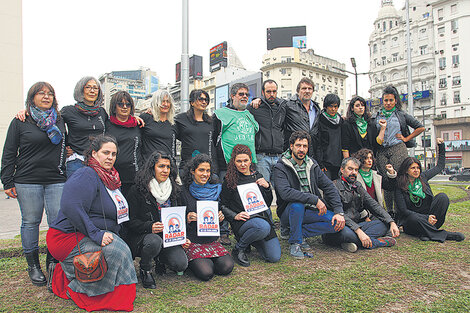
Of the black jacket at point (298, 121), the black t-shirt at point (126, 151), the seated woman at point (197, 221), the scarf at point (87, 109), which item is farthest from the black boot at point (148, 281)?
the black jacket at point (298, 121)

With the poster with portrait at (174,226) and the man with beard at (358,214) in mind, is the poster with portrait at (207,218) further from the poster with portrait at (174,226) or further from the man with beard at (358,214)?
the man with beard at (358,214)

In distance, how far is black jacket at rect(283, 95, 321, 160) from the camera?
5.58 metres

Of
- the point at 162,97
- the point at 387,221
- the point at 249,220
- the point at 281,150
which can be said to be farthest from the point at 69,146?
the point at 387,221

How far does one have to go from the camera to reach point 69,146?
4117 millimetres

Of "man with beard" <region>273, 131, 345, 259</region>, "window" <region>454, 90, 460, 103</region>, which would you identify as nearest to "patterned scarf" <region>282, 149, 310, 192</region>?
"man with beard" <region>273, 131, 345, 259</region>

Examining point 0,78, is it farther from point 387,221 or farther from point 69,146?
point 387,221

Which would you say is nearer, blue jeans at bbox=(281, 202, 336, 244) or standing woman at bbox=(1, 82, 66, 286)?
standing woman at bbox=(1, 82, 66, 286)

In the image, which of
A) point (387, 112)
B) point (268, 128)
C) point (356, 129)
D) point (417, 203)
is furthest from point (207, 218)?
point (387, 112)

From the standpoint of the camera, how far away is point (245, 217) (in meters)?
4.36

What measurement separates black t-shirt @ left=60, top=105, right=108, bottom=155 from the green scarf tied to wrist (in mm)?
4128

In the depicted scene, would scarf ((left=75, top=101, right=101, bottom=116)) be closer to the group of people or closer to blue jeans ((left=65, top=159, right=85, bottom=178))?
the group of people

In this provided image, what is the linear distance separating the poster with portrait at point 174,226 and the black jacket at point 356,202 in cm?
243

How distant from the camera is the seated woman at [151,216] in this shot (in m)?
3.59

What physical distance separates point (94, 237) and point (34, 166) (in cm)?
129
